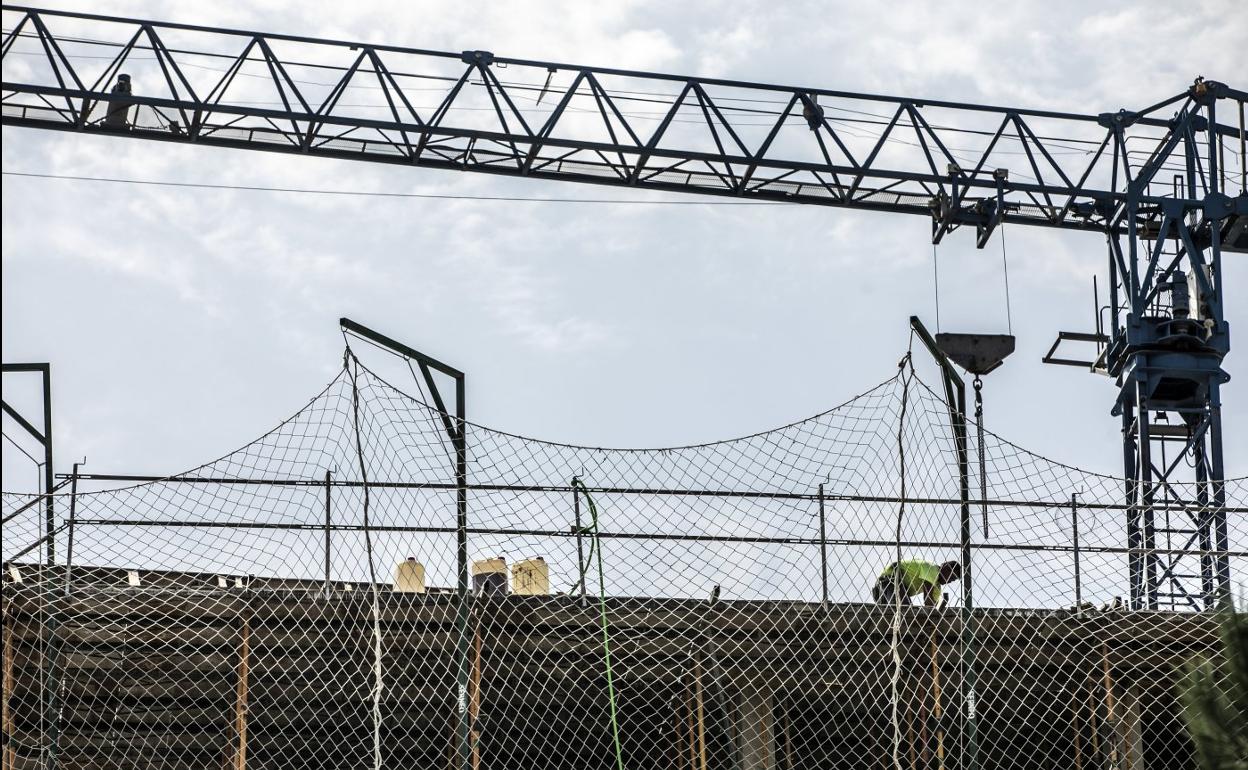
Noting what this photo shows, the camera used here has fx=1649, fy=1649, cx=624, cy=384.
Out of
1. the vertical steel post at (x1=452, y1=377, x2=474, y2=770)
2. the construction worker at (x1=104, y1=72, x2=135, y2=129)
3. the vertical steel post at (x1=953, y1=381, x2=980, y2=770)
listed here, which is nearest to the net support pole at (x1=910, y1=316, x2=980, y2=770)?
the vertical steel post at (x1=953, y1=381, x2=980, y2=770)

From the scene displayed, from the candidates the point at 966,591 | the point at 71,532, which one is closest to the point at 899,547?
the point at 966,591

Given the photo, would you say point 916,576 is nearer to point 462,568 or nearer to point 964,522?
point 964,522

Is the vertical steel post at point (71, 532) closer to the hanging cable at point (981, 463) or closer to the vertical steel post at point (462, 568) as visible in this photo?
the vertical steel post at point (462, 568)

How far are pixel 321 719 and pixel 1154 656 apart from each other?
7.16m

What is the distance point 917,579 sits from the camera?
47.2ft

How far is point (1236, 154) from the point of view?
2744 cm

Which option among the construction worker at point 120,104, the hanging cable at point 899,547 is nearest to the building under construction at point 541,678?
the hanging cable at point 899,547

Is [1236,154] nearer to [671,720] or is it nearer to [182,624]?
[671,720]

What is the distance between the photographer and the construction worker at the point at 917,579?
563 inches

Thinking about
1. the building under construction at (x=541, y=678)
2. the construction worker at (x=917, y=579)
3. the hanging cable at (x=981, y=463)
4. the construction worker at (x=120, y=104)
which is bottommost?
the building under construction at (x=541, y=678)

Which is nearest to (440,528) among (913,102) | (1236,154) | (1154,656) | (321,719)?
(321,719)

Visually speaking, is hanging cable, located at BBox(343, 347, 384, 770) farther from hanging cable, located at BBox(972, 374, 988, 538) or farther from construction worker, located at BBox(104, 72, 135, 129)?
construction worker, located at BBox(104, 72, 135, 129)

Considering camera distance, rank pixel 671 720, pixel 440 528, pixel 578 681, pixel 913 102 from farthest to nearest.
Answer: pixel 913 102
pixel 671 720
pixel 578 681
pixel 440 528

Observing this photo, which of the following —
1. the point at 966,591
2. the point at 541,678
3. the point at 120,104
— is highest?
the point at 120,104
